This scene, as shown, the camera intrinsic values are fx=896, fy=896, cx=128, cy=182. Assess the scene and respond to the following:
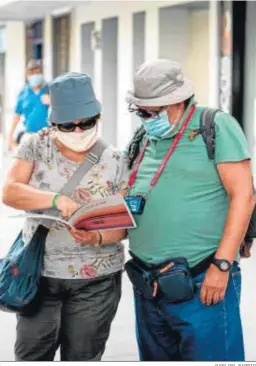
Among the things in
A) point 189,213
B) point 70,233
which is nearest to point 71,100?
point 70,233

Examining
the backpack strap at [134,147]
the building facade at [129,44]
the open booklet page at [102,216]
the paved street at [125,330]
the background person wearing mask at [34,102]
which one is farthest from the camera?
the building facade at [129,44]

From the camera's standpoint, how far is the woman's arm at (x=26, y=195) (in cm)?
355

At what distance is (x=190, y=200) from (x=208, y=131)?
0.27 m

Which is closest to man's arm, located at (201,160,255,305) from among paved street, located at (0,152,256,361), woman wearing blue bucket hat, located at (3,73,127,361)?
woman wearing blue bucket hat, located at (3,73,127,361)

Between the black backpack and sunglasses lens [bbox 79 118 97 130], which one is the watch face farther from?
sunglasses lens [bbox 79 118 97 130]

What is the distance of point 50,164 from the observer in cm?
368

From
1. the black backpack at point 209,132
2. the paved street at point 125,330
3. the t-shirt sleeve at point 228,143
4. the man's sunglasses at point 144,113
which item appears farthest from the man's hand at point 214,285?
the paved street at point 125,330

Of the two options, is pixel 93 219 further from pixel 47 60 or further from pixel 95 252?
pixel 47 60

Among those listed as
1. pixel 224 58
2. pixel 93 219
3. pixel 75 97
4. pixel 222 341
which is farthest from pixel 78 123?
pixel 224 58

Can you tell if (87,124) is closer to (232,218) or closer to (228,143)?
(228,143)

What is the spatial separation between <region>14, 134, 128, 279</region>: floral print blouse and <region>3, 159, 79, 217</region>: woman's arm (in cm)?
3

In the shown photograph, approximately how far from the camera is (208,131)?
11.3 feet

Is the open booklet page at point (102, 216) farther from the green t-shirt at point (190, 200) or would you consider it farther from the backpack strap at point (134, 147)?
the backpack strap at point (134, 147)

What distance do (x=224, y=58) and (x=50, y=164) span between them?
1005cm
